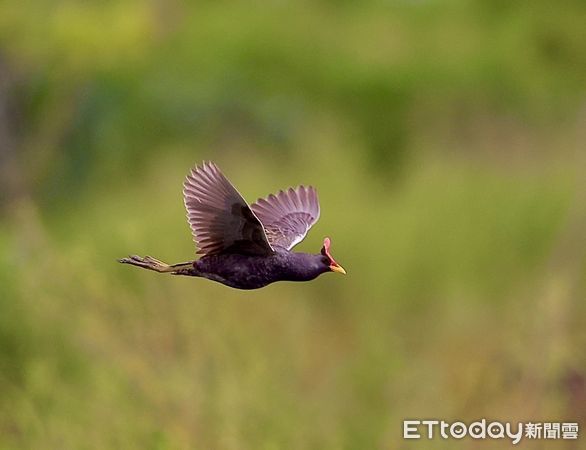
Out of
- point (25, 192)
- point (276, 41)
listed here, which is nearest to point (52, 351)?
point (25, 192)

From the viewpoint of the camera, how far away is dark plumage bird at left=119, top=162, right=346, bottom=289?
1412 mm

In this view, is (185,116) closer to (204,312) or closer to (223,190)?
(204,312)

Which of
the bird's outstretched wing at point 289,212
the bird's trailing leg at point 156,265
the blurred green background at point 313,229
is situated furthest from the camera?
the blurred green background at point 313,229

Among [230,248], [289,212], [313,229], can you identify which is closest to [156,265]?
[230,248]

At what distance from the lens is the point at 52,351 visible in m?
4.67

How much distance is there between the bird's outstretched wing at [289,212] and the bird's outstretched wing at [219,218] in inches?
8.0

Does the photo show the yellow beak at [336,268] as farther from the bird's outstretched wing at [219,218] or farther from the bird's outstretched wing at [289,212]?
the bird's outstretched wing at [289,212]

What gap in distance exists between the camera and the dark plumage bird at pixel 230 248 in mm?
1412

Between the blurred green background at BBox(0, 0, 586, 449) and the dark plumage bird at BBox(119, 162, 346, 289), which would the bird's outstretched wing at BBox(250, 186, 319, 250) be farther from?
the blurred green background at BBox(0, 0, 586, 449)

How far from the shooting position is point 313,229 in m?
4.79

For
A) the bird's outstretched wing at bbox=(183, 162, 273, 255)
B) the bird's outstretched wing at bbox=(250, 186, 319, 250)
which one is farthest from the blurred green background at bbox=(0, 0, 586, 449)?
the bird's outstretched wing at bbox=(183, 162, 273, 255)

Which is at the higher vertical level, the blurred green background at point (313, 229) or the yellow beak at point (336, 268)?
the blurred green background at point (313, 229)

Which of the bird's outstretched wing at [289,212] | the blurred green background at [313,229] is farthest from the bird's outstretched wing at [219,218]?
the blurred green background at [313,229]

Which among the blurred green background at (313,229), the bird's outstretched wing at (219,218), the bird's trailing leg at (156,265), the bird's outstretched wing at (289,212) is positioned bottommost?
the bird's trailing leg at (156,265)
